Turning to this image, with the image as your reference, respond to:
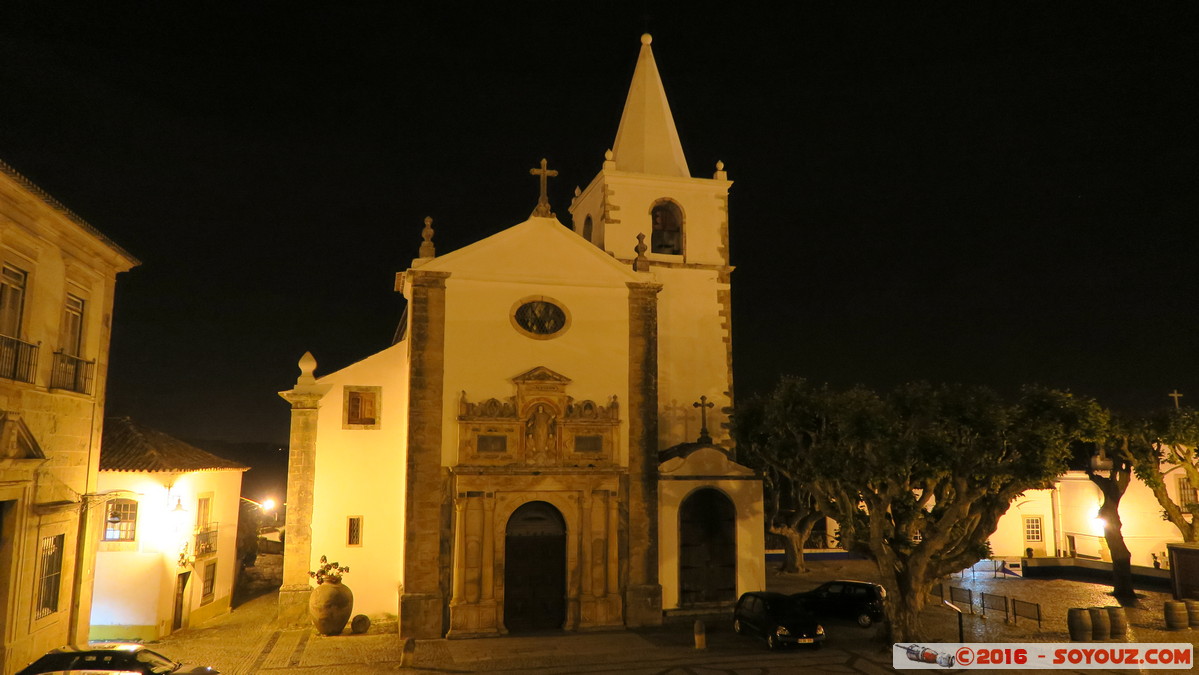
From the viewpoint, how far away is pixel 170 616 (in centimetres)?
2073

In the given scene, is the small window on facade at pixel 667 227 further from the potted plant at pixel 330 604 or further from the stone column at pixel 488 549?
the potted plant at pixel 330 604

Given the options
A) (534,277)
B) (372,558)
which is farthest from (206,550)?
(534,277)

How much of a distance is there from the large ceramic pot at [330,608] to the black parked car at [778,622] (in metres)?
9.96

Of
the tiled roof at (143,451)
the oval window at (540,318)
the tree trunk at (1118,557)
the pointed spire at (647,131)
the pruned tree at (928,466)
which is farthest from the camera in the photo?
the pointed spire at (647,131)

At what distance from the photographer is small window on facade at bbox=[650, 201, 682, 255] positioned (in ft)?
86.3

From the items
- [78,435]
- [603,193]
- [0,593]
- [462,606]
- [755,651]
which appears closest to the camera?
[0,593]

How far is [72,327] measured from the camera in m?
15.9

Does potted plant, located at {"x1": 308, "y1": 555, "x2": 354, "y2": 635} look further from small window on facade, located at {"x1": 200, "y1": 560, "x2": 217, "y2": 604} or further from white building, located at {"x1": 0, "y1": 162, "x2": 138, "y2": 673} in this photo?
white building, located at {"x1": 0, "y1": 162, "x2": 138, "y2": 673}

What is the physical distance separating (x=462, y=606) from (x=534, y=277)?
878 centimetres

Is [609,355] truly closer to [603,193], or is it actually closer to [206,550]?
[603,193]

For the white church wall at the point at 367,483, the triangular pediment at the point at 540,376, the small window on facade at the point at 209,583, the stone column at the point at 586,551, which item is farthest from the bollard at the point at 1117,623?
the small window on facade at the point at 209,583

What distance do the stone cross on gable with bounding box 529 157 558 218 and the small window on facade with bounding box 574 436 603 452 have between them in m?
6.27

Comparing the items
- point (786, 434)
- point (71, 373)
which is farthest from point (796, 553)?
point (71, 373)

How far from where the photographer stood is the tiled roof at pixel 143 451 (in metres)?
20.4
